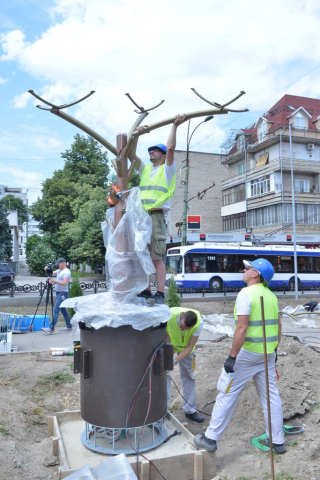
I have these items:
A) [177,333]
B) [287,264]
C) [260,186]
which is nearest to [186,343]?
[177,333]

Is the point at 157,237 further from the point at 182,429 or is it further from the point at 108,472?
the point at 108,472

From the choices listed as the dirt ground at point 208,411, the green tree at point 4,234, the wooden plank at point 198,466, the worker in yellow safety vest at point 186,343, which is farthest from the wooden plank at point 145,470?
the green tree at point 4,234

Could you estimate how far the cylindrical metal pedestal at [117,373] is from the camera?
375cm

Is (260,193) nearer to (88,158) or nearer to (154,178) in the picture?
(88,158)

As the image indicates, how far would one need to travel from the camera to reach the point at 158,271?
4.47 m

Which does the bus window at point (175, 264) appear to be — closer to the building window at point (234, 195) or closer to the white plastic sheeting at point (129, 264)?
the building window at point (234, 195)

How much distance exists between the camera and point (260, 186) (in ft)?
126

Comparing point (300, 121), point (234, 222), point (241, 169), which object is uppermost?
point (300, 121)

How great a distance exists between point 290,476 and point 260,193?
35751 mm

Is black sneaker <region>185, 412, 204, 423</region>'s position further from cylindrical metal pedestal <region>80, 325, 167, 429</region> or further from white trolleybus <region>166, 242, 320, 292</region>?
white trolleybus <region>166, 242, 320, 292</region>

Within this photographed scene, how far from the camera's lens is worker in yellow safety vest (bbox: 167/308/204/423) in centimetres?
492

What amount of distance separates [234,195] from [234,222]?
9.11 ft

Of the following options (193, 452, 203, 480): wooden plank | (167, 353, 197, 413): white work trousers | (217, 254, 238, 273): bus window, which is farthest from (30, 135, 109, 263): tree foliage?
(193, 452, 203, 480): wooden plank

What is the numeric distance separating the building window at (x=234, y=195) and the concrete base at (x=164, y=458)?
38.1 m
